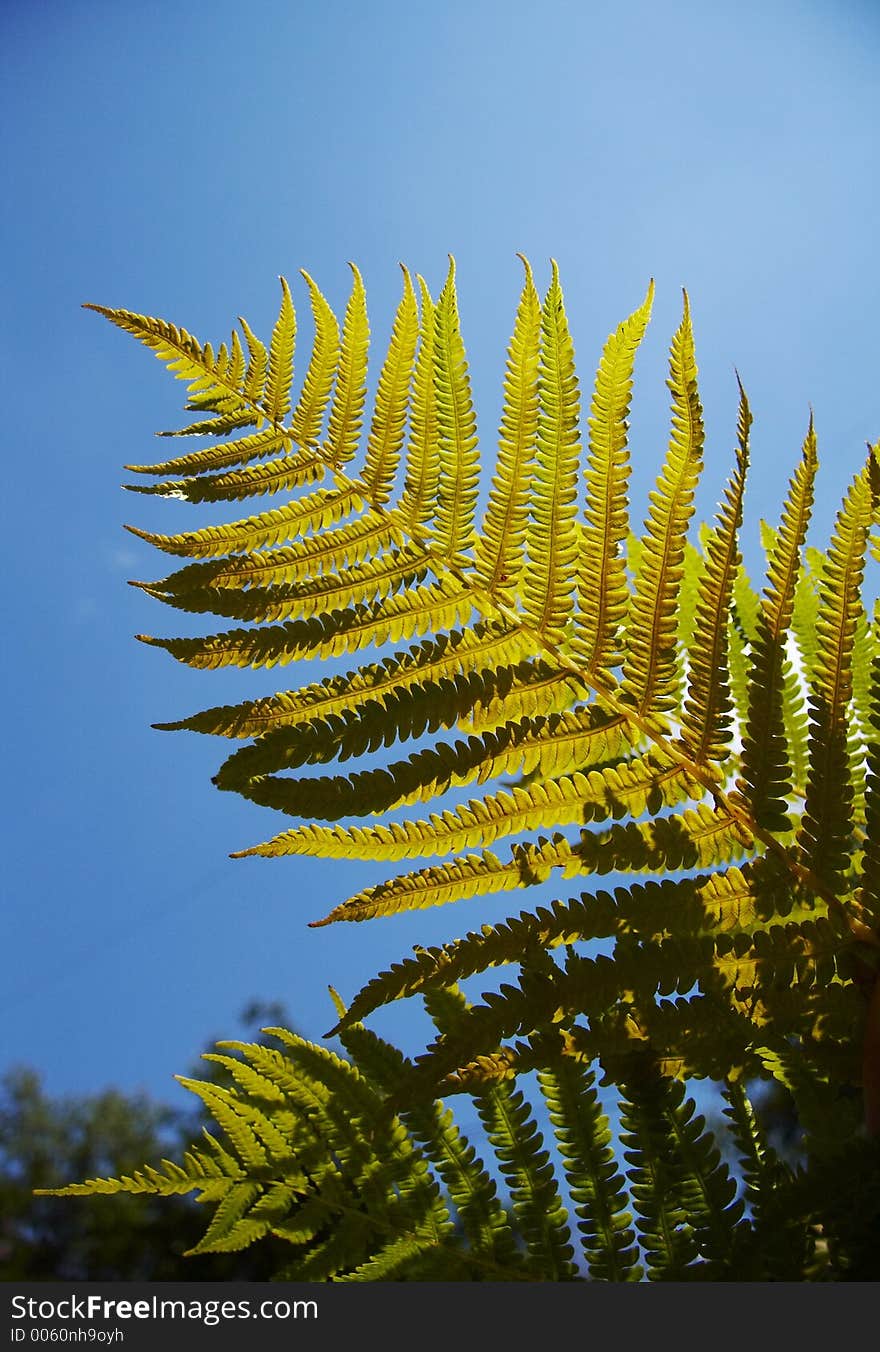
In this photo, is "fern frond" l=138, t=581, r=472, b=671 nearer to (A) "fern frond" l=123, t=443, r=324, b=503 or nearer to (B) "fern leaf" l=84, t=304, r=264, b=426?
(A) "fern frond" l=123, t=443, r=324, b=503

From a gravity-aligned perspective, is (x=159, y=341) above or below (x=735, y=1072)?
above

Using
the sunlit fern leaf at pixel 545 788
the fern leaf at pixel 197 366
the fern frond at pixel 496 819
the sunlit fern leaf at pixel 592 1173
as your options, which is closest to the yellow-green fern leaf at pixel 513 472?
the sunlit fern leaf at pixel 545 788

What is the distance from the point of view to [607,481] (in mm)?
945

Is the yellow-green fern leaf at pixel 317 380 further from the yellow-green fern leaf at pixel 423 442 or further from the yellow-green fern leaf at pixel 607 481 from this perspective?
the yellow-green fern leaf at pixel 607 481

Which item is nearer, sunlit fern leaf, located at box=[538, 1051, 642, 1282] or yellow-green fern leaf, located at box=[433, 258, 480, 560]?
sunlit fern leaf, located at box=[538, 1051, 642, 1282]

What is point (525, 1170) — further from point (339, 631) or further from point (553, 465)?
point (553, 465)

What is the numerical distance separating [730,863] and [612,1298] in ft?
1.27

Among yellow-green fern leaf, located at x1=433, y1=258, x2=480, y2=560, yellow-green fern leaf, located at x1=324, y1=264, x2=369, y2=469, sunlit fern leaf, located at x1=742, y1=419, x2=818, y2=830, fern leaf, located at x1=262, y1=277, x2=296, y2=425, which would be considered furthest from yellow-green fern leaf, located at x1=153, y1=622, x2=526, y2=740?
fern leaf, located at x1=262, y1=277, x2=296, y2=425

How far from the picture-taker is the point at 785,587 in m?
0.82

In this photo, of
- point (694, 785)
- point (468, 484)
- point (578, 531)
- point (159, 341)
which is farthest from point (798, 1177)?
point (159, 341)

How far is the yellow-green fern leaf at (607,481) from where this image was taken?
936 millimetres

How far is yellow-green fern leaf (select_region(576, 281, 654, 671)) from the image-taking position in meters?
0.94

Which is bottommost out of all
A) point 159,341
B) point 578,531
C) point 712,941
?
point 712,941

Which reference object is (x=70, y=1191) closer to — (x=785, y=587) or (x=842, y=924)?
(x=842, y=924)
